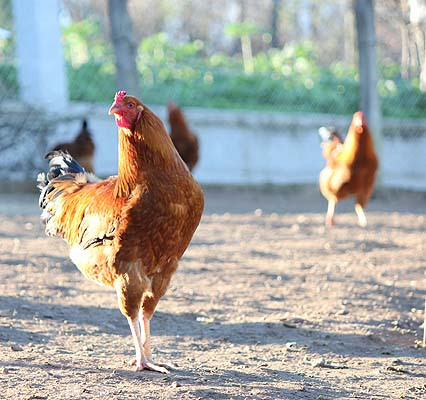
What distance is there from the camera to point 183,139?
1040 centimetres

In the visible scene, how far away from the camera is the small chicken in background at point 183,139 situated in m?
10.3

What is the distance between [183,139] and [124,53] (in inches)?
→ 104

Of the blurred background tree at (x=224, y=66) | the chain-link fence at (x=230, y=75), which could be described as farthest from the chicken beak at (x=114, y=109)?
the blurred background tree at (x=224, y=66)

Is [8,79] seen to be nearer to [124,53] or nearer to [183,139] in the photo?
[124,53]

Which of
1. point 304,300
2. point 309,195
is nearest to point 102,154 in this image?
point 309,195

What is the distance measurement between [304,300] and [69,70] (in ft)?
32.4

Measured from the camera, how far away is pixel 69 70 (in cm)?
1454

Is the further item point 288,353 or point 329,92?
point 329,92

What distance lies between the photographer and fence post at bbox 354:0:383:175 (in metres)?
12.8

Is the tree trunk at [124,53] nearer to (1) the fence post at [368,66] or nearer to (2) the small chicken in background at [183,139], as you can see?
(2) the small chicken in background at [183,139]

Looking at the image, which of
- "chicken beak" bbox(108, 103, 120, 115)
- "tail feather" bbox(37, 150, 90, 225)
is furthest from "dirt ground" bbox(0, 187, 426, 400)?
"chicken beak" bbox(108, 103, 120, 115)

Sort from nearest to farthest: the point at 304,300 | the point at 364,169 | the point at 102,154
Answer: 1. the point at 304,300
2. the point at 364,169
3. the point at 102,154

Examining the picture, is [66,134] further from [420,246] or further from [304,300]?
[304,300]

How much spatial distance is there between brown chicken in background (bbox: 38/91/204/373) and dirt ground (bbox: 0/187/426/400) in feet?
1.37
